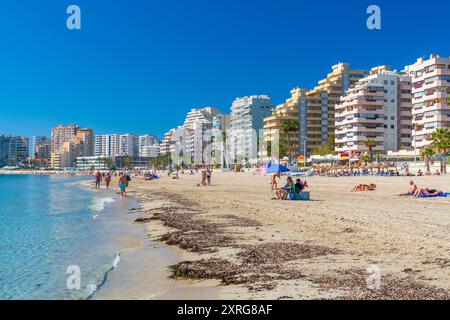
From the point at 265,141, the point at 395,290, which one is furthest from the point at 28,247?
the point at 265,141

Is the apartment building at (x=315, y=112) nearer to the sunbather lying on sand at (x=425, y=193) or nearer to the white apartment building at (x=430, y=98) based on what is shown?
the white apartment building at (x=430, y=98)

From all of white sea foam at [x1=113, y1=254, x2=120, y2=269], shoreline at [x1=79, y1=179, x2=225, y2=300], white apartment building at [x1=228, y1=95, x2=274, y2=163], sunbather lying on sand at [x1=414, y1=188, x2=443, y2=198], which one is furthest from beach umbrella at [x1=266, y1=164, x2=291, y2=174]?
white apartment building at [x1=228, y1=95, x2=274, y2=163]

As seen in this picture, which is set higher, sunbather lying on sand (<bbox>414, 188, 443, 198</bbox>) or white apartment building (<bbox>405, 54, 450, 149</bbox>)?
white apartment building (<bbox>405, 54, 450, 149</bbox>)

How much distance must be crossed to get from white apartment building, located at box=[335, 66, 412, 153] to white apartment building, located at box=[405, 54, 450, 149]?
916cm

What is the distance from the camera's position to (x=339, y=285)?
24.2ft

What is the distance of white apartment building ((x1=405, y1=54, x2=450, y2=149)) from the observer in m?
86.4

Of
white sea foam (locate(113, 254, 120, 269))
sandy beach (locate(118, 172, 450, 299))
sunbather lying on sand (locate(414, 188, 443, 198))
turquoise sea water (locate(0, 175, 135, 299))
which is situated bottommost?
turquoise sea water (locate(0, 175, 135, 299))

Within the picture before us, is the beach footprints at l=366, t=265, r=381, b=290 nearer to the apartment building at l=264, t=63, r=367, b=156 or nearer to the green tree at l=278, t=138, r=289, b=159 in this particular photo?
the green tree at l=278, t=138, r=289, b=159

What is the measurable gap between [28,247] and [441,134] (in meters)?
63.2

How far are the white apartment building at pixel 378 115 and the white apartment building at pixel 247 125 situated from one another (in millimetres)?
47775

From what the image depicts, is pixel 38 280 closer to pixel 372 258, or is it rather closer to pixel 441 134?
pixel 372 258

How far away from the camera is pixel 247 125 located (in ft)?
528

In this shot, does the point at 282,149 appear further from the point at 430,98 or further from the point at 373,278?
the point at 373,278

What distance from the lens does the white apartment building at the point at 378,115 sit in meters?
101
